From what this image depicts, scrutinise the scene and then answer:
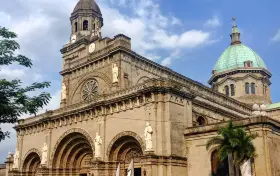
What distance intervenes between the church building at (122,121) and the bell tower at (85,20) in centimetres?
14

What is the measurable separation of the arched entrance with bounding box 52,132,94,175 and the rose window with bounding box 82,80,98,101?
5.87m

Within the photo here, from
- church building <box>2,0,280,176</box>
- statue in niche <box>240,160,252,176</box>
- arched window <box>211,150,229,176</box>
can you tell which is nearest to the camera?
statue in niche <box>240,160,252,176</box>

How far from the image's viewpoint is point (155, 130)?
32844 mm

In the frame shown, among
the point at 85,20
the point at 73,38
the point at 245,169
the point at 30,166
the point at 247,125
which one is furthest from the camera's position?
the point at 85,20

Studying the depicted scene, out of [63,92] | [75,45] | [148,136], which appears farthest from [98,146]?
[75,45]

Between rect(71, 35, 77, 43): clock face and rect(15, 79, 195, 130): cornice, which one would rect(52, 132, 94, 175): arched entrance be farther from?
rect(71, 35, 77, 43): clock face

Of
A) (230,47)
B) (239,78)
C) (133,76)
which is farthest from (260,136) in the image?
(230,47)

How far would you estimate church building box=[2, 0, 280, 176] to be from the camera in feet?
105

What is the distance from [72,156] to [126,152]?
954 cm

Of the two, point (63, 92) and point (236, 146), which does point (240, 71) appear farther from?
point (236, 146)

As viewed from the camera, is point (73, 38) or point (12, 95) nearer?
point (12, 95)

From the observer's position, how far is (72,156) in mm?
43594

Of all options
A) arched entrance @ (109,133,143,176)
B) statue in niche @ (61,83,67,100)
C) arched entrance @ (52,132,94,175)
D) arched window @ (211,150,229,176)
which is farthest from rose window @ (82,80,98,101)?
arched window @ (211,150,229,176)

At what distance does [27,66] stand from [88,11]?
38.0 meters
